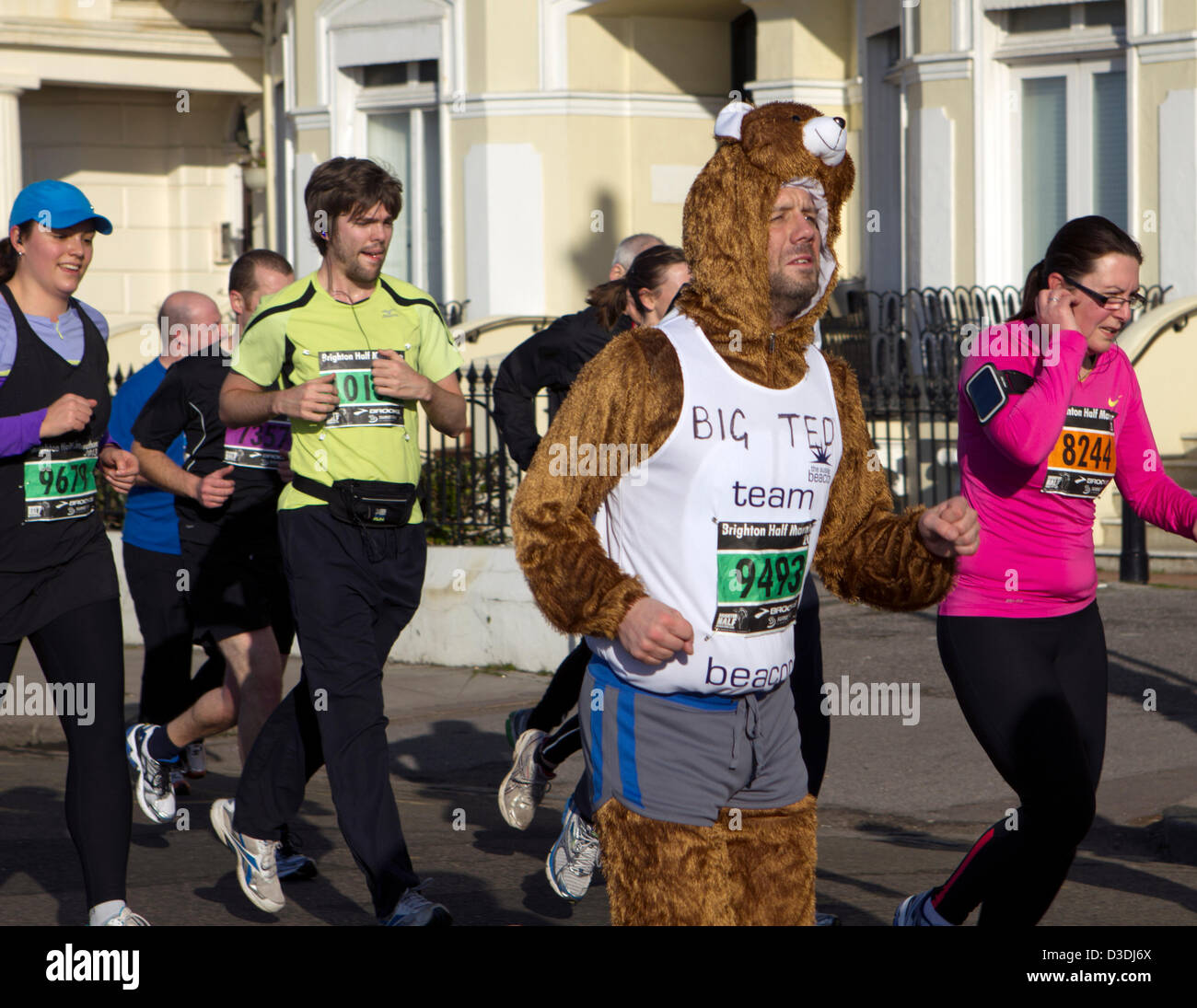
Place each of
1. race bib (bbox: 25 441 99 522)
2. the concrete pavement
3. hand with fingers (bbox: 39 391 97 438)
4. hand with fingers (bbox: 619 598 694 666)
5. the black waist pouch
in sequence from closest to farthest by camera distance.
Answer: hand with fingers (bbox: 619 598 694 666) < hand with fingers (bbox: 39 391 97 438) < race bib (bbox: 25 441 99 522) < the black waist pouch < the concrete pavement

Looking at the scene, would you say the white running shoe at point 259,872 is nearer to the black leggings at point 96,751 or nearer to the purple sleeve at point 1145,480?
the black leggings at point 96,751

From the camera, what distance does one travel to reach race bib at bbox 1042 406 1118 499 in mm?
4547

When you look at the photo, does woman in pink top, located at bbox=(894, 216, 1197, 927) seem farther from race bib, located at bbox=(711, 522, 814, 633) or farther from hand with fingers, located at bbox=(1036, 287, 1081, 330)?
race bib, located at bbox=(711, 522, 814, 633)

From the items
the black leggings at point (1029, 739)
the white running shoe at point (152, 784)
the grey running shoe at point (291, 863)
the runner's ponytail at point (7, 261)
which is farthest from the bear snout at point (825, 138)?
the white running shoe at point (152, 784)

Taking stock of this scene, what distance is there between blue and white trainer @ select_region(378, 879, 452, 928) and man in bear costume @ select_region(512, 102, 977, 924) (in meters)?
1.37

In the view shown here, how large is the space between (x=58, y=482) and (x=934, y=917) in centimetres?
256

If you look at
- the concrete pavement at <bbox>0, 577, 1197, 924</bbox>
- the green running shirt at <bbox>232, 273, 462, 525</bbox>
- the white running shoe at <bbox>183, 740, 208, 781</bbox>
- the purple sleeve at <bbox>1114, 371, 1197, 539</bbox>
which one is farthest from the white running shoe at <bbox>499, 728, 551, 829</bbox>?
the purple sleeve at <bbox>1114, 371, 1197, 539</bbox>

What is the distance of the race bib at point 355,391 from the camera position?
5.23 meters

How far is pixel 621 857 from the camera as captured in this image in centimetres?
347

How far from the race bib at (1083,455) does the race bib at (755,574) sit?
44.5 inches

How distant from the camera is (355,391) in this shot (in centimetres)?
525

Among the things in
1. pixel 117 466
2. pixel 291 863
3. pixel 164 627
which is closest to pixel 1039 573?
pixel 291 863

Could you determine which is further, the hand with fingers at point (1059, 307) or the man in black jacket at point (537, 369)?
the man in black jacket at point (537, 369)
